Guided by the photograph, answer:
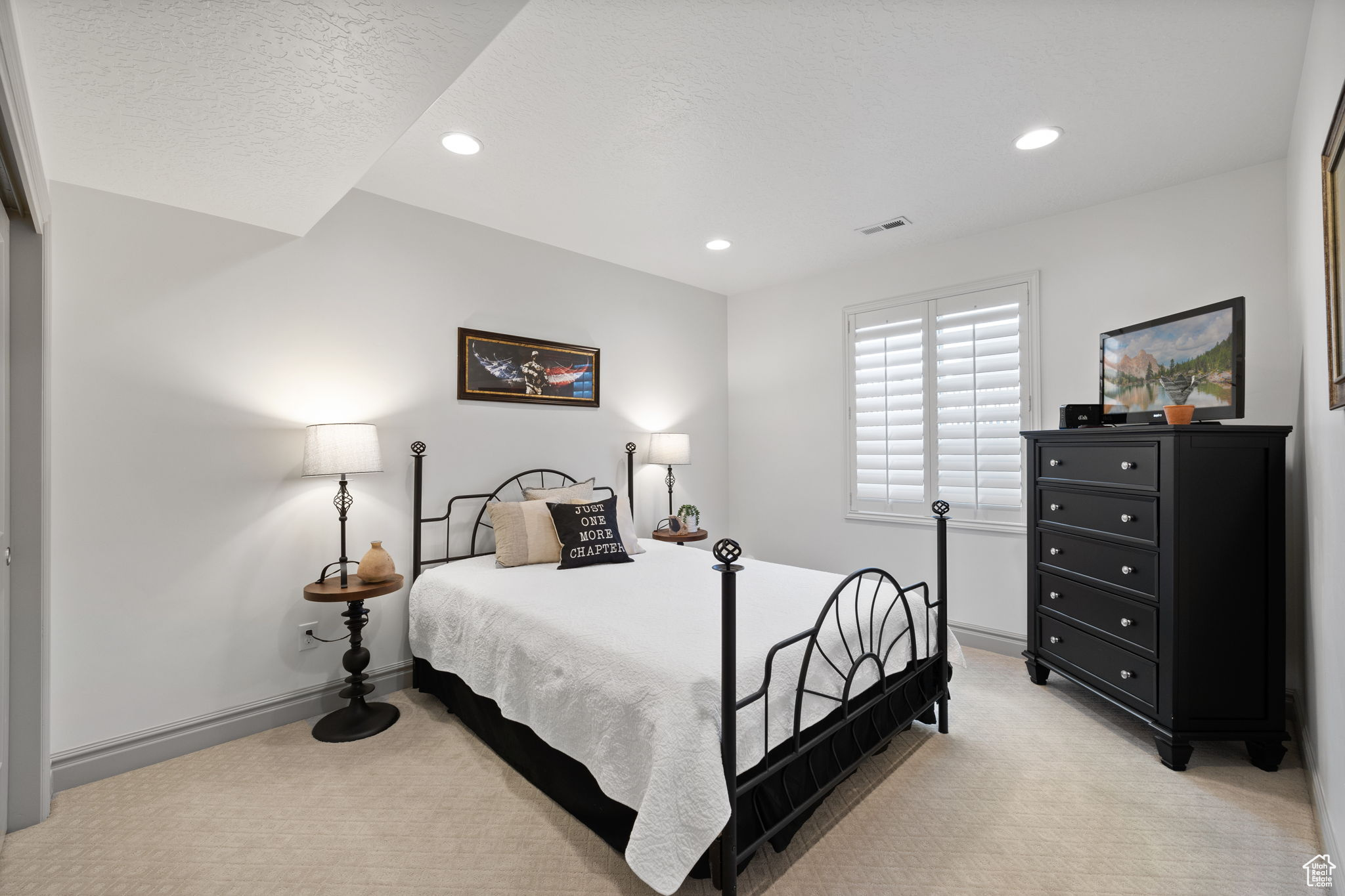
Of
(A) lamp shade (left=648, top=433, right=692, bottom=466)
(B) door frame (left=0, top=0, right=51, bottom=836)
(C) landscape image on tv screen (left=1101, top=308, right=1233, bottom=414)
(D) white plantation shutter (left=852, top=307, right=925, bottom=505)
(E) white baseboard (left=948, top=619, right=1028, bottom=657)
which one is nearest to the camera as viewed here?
(B) door frame (left=0, top=0, right=51, bottom=836)

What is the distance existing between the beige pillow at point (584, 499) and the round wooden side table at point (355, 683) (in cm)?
93

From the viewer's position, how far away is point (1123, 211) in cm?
322

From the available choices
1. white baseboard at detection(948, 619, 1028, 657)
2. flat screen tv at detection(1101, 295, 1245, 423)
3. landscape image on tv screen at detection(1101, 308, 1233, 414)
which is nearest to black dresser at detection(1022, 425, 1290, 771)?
flat screen tv at detection(1101, 295, 1245, 423)

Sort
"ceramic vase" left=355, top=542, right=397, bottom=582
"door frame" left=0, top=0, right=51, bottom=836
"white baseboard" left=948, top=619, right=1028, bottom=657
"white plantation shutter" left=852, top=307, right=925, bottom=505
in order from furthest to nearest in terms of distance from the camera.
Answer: "white plantation shutter" left=852, top=307, right=925, bottom=505, "white baseboard" left=948, top=619, right=1028, bottom=657, "ceramic vase" left=355, top=542, right=397, bottom=582, "door frame" left=0, top=0, right=51, bottom=836

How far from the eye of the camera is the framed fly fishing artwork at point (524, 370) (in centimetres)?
348

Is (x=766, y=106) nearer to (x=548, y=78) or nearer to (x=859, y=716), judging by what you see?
(x=548, y=78)

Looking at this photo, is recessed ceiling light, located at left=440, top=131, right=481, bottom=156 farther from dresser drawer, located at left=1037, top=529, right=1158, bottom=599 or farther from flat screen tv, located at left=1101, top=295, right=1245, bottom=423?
A: dresser drawer, located at left=1037, top=529, right=1158, bottom=599

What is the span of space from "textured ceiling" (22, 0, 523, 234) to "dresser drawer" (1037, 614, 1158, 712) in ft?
10.8

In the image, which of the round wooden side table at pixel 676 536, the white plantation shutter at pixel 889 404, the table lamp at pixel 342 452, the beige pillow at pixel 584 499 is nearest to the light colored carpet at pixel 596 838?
the table lamp at pixel 342 452

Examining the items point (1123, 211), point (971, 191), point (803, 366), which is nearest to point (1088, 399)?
point (1123, 211)

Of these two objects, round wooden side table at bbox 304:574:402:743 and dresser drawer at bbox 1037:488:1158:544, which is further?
round wooden side table at bbox 304:574:402:743

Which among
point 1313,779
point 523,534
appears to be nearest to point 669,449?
point 523,534

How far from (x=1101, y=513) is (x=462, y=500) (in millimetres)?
3295

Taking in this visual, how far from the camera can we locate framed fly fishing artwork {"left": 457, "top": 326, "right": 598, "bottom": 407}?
3.48 meters
